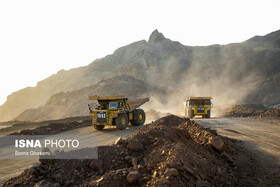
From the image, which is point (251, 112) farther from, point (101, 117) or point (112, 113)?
point (101, 117)

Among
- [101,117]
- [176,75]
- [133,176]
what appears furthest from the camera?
[176,75]

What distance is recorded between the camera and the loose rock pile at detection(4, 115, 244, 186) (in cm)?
471

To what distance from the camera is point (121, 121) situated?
1542 centimetres

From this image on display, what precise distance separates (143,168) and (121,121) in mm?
10388

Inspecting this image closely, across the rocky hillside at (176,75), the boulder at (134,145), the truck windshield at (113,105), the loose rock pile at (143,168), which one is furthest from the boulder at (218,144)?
the rocky hillside at (176,75)

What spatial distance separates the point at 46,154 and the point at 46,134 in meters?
9.94

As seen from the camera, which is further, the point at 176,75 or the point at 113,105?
the point at 176,75

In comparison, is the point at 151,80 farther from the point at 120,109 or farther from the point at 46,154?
the point at 46,154

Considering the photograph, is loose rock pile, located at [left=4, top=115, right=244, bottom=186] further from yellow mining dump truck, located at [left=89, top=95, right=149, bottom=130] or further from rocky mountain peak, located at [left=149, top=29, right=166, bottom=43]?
rocky mountain peak, located at [left=149, top=29, right=166, bottom=43]

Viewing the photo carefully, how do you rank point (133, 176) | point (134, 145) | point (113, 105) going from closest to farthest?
1. point (133, 176)
2. point (134, 145)
3. point (113, 105)

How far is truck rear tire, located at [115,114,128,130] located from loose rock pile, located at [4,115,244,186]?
8.11 meters

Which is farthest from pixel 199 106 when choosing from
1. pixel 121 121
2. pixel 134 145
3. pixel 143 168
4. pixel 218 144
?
pixel 143 168

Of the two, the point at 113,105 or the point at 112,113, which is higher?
the point at 113,105

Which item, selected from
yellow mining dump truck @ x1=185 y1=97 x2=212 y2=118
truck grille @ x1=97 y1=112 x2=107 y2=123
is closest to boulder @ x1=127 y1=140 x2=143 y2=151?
truck grille @ x1=97 y1=112 x2=107 y2=123
